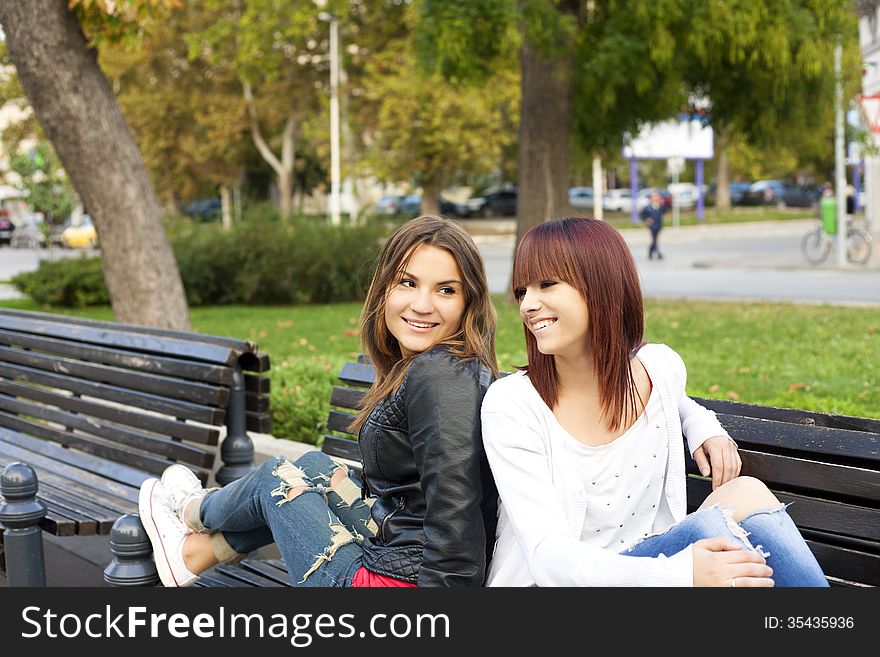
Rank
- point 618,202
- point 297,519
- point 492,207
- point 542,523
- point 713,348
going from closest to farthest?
point 542,523 < point 297,519 < point 713,348 < point 492,207 < point 618,202

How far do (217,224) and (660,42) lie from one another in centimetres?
770

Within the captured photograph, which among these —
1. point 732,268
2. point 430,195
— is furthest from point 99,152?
point 430,195

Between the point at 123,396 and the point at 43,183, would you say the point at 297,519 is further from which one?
the point at 43,183

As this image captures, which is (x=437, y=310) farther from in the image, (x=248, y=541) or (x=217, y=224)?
(x=217, y=224)

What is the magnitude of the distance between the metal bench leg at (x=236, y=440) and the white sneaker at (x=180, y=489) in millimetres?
939

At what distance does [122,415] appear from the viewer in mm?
4961

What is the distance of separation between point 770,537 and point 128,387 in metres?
3.27

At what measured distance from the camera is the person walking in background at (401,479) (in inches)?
103

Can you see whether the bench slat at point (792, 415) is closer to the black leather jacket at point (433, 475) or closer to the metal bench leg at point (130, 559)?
the black leather jacket at point (433, 475)

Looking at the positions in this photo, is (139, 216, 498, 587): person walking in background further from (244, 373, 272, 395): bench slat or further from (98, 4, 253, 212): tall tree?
(98, 4, 253, 212): tall tree

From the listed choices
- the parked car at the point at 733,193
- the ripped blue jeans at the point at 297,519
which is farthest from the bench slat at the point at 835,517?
the parked car at the point at 733,193

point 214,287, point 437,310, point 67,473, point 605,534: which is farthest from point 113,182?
point 214,287

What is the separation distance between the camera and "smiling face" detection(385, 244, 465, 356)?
290 centimetres

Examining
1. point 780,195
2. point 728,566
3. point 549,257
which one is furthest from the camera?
point 780,195
